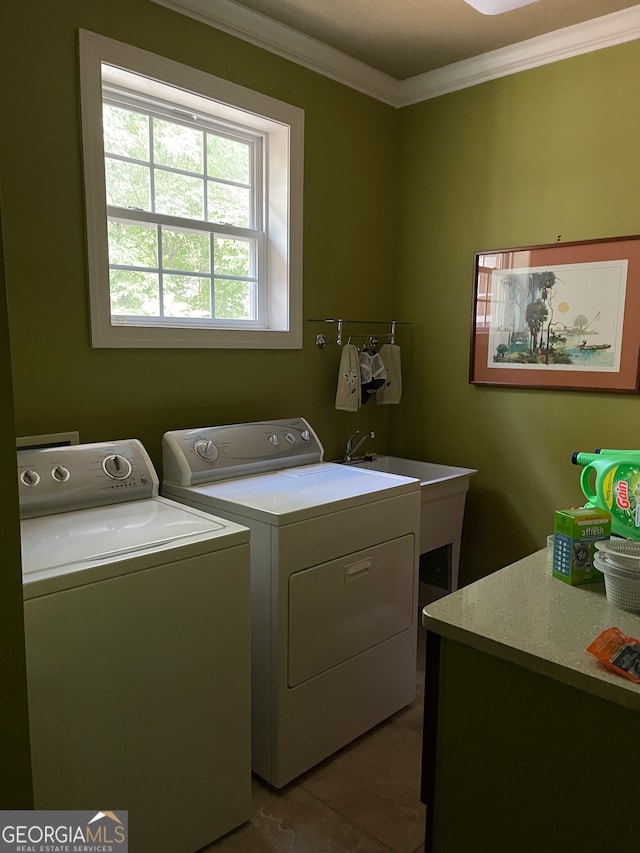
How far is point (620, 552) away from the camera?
1.35 m

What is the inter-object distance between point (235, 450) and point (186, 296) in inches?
26.7

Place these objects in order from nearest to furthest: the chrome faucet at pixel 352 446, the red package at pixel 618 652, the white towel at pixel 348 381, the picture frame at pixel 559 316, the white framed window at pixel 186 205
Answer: the red package at pixel 618 652
the white framed window at pixel 186 205
the picture frame at pixel 559 316
the white towel at pixel 348 381
the chrome faucet at pixel 352 446

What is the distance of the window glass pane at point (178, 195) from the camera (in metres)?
2.41

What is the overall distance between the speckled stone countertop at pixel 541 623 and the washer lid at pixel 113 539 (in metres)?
0.67

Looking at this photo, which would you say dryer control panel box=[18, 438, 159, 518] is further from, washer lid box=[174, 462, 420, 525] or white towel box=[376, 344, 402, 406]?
white towel box=[376, 344, 402, 406]

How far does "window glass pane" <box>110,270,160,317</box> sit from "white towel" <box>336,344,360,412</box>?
88 cm

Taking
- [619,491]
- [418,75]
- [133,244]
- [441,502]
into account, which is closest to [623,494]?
[619,491]

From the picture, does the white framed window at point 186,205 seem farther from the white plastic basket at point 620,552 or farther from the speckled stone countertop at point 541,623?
the white plastic basket at point 620,552

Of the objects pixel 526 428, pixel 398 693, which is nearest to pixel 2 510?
pixel 398 693

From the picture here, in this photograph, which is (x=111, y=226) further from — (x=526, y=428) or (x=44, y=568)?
(x=526, y=428)

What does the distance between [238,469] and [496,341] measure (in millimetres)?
1375

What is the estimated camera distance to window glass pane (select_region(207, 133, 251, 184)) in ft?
8.43

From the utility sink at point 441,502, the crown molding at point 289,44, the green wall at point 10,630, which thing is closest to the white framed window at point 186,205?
the crown molding at point 289,44

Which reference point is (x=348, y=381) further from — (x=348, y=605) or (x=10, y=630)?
(x=10, y=630)
